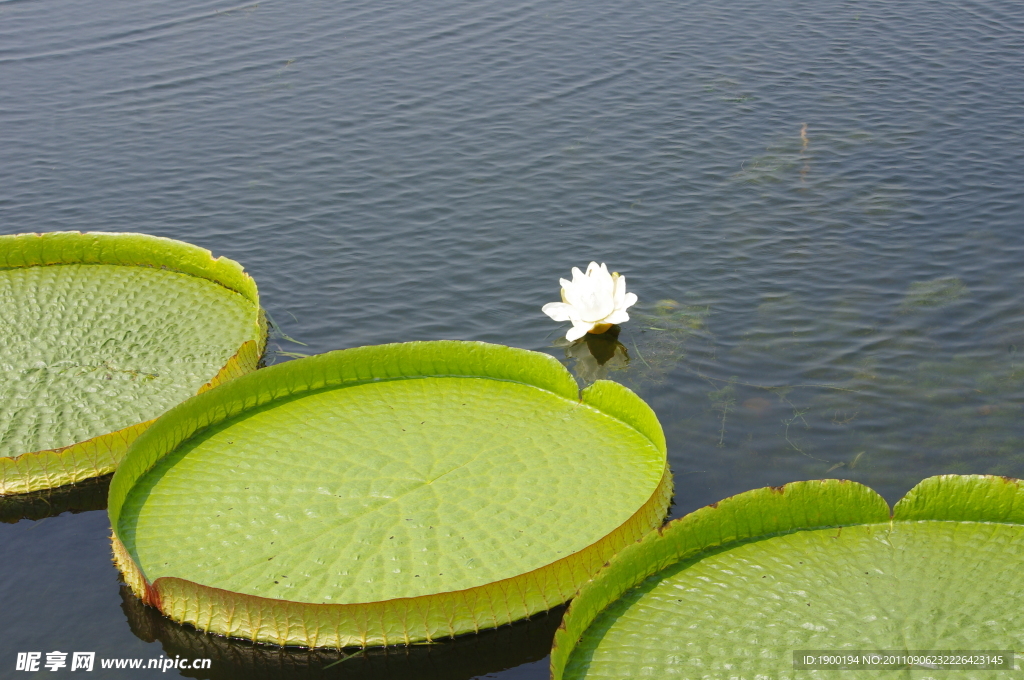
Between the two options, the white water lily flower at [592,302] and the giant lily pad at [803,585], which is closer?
the giant lily pad at [803,585]

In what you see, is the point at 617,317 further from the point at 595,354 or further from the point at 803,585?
the point at 803,585

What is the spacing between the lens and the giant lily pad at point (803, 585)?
360 centimetres

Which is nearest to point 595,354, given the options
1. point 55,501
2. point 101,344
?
point 101,344

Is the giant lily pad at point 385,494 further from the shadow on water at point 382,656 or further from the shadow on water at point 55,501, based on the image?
the shadow on water at point 55,501

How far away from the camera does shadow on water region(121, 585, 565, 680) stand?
4117 millimetres

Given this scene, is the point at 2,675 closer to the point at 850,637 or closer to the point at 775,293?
the point at 850,637

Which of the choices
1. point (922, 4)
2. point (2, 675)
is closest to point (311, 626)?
point (2, 675)

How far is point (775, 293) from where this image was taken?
281 inches

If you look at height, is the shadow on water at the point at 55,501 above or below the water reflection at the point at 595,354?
below

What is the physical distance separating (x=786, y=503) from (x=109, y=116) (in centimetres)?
970

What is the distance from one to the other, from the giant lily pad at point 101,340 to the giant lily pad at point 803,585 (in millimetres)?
2839

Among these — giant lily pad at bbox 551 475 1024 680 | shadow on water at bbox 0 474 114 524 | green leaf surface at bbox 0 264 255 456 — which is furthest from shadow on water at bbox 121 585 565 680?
green leaf surface at bbox 0 264 255 456

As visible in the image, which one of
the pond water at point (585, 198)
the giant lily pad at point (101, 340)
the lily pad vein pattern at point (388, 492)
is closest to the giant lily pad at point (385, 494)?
the lily pad vein pattern at point (388, 492)

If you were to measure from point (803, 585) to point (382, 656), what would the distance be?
5.97 ft
